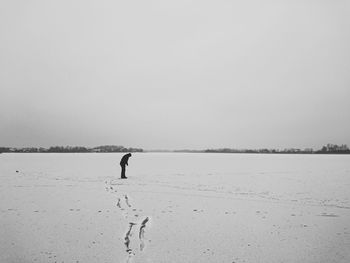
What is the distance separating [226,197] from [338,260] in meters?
5.61

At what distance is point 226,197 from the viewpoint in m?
10.1

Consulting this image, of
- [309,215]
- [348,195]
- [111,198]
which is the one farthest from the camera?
[348,195]

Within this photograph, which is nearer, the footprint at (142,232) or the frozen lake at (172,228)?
the frozen lake at (172,228)

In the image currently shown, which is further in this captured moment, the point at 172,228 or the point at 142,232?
the point at 172,228

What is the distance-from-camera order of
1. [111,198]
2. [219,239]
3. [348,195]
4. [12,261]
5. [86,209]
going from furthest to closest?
[348,195], [111,198], [86,209], [219,239], [12,261]

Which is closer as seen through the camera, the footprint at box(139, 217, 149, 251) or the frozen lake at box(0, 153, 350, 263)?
the frozen lake at box(0, 153, 350, 263)

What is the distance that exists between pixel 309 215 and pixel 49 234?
21.2 feet

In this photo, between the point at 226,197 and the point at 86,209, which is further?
the point at 226,197

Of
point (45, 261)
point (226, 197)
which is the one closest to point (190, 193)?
point (226, 197)

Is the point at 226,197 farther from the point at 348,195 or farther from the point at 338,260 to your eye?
the point at 338,260

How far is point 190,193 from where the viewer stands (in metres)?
11.0

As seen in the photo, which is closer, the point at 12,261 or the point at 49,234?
the point at 12,261

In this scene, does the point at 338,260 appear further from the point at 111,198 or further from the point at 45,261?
the point at 111,198

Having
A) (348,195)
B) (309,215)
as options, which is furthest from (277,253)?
(348,195)
